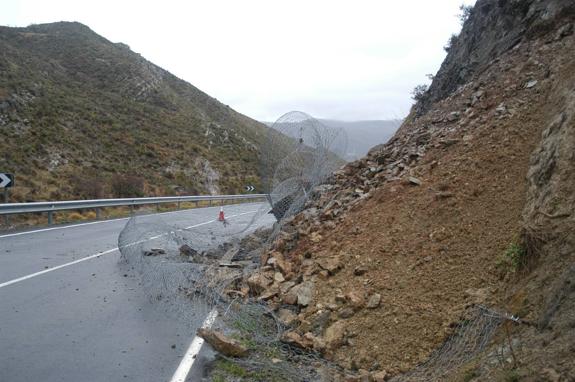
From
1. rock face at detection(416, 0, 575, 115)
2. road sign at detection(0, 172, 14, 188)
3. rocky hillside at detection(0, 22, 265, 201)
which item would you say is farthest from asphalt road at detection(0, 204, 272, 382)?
rocky hillside at detection(0, 22, 265, 201)

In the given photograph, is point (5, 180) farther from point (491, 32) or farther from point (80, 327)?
point (491, 32)

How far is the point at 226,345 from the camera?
4684 mm

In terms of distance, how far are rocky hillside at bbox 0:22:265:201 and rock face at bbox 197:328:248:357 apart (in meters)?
20.4

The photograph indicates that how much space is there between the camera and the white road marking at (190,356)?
435cm

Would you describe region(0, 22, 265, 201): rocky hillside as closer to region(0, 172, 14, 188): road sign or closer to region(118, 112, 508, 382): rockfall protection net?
region(0, 172, 14, 188): road sign

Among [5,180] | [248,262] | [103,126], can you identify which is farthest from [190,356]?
[103,126]

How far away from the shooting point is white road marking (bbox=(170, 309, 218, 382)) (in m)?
4.35

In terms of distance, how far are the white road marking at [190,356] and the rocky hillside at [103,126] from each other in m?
19.6

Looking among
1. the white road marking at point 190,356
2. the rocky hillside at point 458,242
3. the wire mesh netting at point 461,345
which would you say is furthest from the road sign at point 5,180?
the wire mesh netting at point 461,345

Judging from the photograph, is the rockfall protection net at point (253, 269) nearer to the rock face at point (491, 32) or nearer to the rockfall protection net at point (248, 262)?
the rockfall protection net at point (248, 262)

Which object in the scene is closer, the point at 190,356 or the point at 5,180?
the point at 190,356

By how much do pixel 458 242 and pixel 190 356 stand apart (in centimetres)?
300

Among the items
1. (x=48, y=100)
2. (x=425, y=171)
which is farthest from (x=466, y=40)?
(x=48, y=100)

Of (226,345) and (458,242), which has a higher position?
(458,242)
